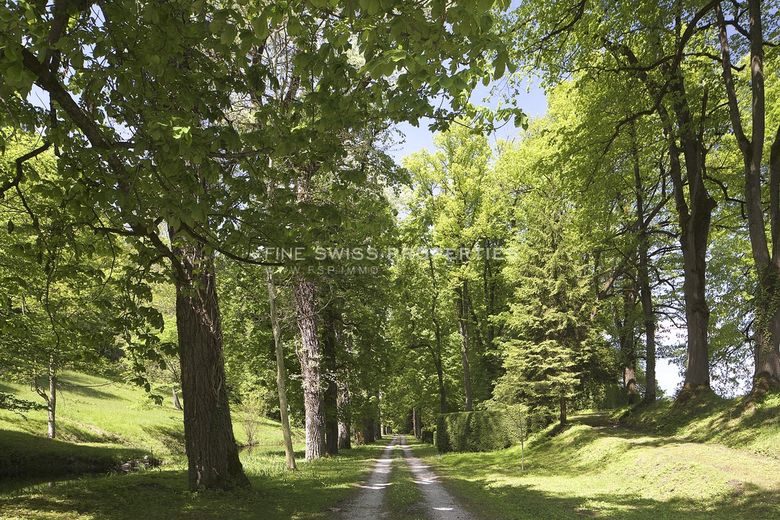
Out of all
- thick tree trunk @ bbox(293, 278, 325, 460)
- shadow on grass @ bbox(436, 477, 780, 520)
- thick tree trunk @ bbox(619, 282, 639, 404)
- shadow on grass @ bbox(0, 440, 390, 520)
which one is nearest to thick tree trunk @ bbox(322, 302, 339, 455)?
thick tree trunk @ bbox(293, 278, 325, 460)

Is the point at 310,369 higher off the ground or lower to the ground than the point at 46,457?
higher

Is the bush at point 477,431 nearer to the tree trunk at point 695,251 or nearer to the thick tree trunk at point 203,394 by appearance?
the tree trunk at point 695,251

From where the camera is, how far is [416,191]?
28.4m

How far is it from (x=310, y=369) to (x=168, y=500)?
27.4ft

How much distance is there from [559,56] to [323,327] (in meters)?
12.8

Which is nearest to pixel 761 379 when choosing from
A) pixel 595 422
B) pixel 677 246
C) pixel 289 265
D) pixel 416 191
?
pixel 595 422

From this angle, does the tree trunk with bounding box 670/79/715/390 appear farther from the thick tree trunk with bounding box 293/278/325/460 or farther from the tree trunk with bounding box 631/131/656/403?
the thick tree trunk with bounding box 293/278/325/460

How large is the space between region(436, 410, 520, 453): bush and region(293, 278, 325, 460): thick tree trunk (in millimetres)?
9474

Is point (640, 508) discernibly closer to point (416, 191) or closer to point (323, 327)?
point (323, 327)

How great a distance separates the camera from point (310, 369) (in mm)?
15953

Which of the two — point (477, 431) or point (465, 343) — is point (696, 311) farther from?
point (465, 343)

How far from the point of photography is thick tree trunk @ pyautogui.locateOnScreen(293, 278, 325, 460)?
1602 centimetres

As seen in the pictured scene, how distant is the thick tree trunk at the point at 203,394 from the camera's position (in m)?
8.23

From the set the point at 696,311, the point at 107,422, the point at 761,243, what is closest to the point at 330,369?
the point at 107,422
